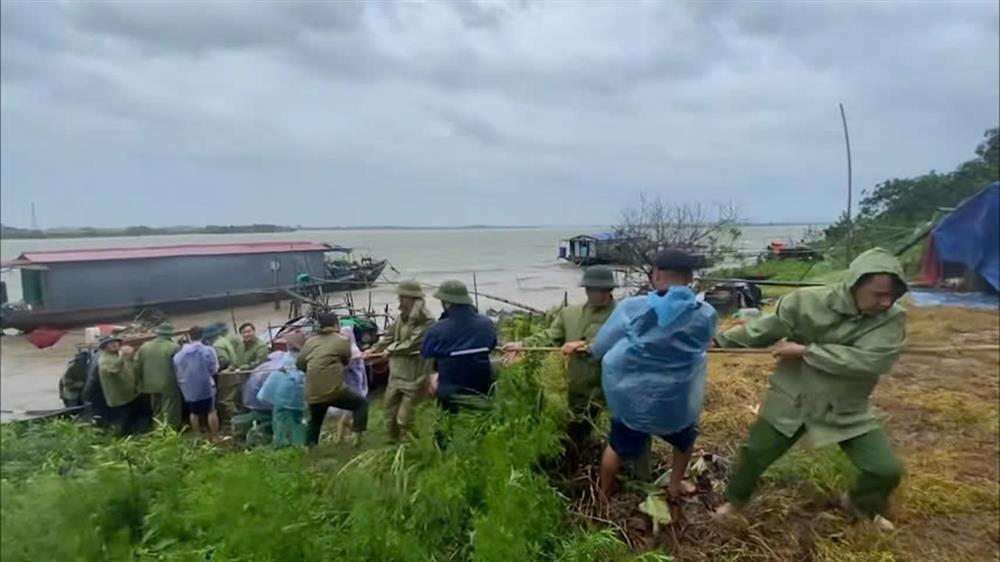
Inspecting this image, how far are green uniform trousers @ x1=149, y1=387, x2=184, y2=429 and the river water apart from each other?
0.68 ft

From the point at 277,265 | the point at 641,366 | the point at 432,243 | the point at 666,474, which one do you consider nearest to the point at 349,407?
the point at 432,243

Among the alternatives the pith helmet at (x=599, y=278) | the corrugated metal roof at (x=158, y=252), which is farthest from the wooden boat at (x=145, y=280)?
the pith helmet at (x=599, y=278)

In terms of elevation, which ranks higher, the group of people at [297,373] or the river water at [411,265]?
the river water at [411,265]

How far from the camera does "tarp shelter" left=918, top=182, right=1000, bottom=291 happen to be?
2.10 meters

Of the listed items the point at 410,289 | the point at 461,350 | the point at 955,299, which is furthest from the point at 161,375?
the point at 955,299

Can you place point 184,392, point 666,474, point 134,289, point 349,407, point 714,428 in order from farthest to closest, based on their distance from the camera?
point 714,428 → point 666,474 → point 349,407 → point 184,392 → point 134,289

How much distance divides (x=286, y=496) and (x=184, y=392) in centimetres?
56

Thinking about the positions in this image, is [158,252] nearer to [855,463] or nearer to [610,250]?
[610,250]

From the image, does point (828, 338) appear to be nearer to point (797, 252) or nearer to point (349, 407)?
point (797, 252)

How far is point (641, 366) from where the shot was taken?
2766 mm

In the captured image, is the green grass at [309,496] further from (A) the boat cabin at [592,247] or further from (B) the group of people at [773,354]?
(A) the boat cabin at [592,247]

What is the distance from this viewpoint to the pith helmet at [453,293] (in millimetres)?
2221

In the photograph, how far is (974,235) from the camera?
2121 mm

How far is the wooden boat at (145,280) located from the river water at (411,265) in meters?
0.02
